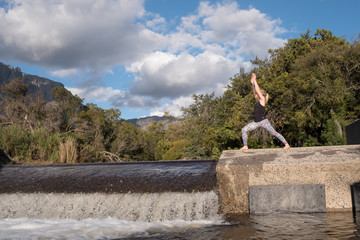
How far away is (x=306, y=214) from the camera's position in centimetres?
470

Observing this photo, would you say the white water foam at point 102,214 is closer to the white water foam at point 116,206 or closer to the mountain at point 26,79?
the white water foam at point 116,206

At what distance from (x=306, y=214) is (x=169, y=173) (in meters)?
2.75

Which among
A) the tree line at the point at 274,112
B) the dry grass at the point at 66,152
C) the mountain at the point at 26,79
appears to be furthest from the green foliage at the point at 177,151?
the mountain at the point at 26,79

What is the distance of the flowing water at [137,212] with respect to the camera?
13.0 ft

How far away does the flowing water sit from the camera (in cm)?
395

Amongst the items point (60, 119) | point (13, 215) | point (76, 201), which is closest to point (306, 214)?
point (76, 201)

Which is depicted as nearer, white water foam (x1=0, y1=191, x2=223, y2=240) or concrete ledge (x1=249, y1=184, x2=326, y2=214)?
white water foam (x1=0, y1=191, x2=223, y2=240)

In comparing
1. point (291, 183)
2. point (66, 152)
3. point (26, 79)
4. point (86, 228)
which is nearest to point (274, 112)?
point (66, 152)

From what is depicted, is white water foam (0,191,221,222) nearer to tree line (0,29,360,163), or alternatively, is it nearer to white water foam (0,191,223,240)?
white water foam (0,191,223,240)

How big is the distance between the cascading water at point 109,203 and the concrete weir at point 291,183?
0.38 meters

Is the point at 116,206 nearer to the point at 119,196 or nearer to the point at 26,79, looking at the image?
the point at 119,196

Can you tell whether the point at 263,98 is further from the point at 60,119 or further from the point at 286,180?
the point at 60,119

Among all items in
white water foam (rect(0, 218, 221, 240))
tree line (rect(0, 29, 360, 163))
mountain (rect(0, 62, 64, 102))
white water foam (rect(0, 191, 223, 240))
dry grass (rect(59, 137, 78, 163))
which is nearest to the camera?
white water foam (rect(0, 218, 221, 240))

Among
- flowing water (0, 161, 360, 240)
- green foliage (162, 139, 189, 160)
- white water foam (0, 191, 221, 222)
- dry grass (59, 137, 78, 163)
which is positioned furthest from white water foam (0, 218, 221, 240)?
green foliage (162, 139, 189, 160)
